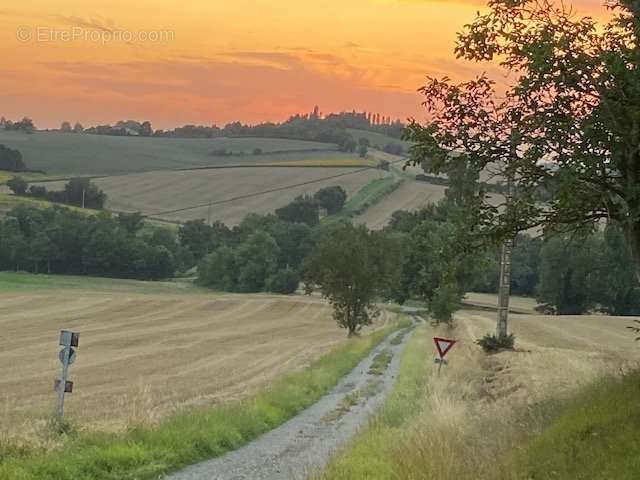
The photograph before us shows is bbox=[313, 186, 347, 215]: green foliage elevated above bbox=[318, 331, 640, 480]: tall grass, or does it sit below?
above

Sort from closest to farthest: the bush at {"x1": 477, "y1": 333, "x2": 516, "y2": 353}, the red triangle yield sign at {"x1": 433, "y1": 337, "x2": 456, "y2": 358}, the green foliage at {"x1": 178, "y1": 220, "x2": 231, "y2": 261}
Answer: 1. the red triangle yield sign at {"x1": 433, "y1": 337, "x2": 456, "y2": 358}
2. the bush at {"x1": 477, "y1": 333, "x2": 516, "y2": 353}
3. the green foliage at {"x1": 178, "y1": 220, "x2": 231, "y2": 261}

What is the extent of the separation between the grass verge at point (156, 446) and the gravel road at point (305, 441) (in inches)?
12.6

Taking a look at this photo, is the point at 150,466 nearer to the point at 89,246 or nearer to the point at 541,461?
the point at 541,461

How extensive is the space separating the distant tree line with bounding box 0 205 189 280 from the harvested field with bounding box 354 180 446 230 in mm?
31556

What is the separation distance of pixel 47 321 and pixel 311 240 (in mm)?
65881

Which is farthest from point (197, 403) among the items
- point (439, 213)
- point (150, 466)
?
point (439, 213)

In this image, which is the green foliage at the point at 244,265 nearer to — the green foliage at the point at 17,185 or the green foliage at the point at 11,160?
the green foliage at the point at 17,185

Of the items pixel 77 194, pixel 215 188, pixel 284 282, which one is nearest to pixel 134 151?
pixel 215 188

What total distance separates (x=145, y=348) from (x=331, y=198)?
9699cm

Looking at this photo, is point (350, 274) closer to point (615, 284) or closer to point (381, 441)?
point (615, 284)

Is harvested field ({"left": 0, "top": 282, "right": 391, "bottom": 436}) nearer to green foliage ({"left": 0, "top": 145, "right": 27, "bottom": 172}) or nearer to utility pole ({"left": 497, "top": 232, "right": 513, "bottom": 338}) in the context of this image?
utility pole ({"left": 497, "top": 232, "right": 513, "bottom": 338})

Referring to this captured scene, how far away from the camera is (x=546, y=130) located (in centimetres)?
1277

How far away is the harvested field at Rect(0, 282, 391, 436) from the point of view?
26.2 metres

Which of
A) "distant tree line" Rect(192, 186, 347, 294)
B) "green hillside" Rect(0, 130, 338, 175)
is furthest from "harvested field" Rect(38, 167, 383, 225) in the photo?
"green hillside" Rect(0, 130, 338, 175)
